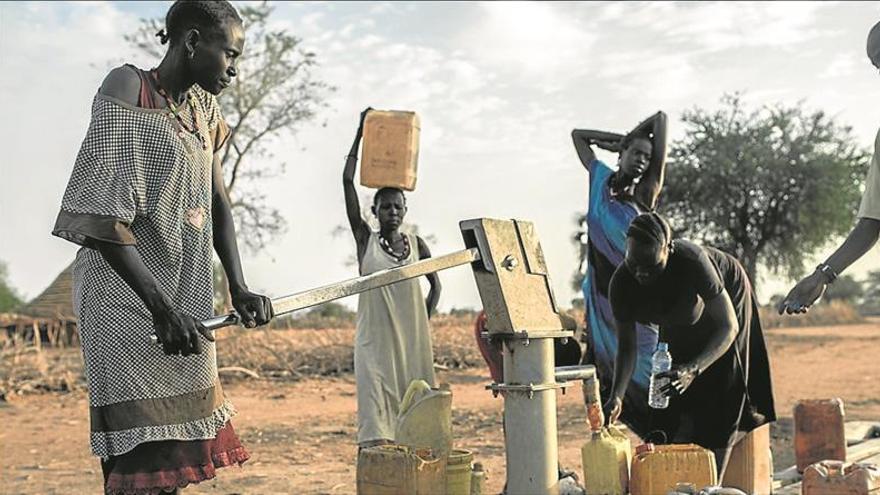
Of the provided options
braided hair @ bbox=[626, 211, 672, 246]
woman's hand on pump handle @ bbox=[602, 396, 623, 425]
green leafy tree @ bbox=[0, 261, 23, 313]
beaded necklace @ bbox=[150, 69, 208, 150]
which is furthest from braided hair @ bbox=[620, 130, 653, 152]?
green leafy tree @ bbox=[0, 261, 23, 313]

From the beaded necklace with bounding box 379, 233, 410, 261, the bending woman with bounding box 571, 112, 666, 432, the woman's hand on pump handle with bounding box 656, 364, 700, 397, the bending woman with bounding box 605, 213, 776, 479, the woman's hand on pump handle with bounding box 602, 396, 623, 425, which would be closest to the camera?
the woman's hand on pump handle with bounding box 656, 364, 700, 397

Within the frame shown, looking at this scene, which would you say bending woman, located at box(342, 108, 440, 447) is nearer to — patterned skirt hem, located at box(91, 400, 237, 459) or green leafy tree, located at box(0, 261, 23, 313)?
patterned skirt hem, located at box(91, 400, 237, 459)

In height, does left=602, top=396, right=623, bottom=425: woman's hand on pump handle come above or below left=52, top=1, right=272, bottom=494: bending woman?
below

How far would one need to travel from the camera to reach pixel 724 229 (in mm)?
28359

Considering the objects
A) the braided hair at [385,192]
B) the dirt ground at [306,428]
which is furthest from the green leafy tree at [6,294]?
the braided hair at [385,192]

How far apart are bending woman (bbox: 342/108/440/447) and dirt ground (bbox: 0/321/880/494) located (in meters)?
0.70

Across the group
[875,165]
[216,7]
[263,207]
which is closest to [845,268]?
[875,165]

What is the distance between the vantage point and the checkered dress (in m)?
2.24

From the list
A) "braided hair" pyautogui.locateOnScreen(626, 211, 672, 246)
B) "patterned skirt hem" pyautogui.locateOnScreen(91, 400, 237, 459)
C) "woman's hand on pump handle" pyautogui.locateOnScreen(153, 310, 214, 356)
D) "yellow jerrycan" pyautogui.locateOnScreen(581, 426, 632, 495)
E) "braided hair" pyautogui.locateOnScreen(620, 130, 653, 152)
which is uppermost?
"braided hair" pyautogui.locateOnScreen(620, 130, 653, 152)

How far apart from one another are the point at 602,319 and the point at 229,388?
8330 mm

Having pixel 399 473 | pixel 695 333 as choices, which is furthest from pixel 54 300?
pixel 399 473

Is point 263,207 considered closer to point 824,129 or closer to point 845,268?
point 824,129

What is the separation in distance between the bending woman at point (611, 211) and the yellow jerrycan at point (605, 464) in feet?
3.78

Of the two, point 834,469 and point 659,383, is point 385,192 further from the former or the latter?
point 834,469
